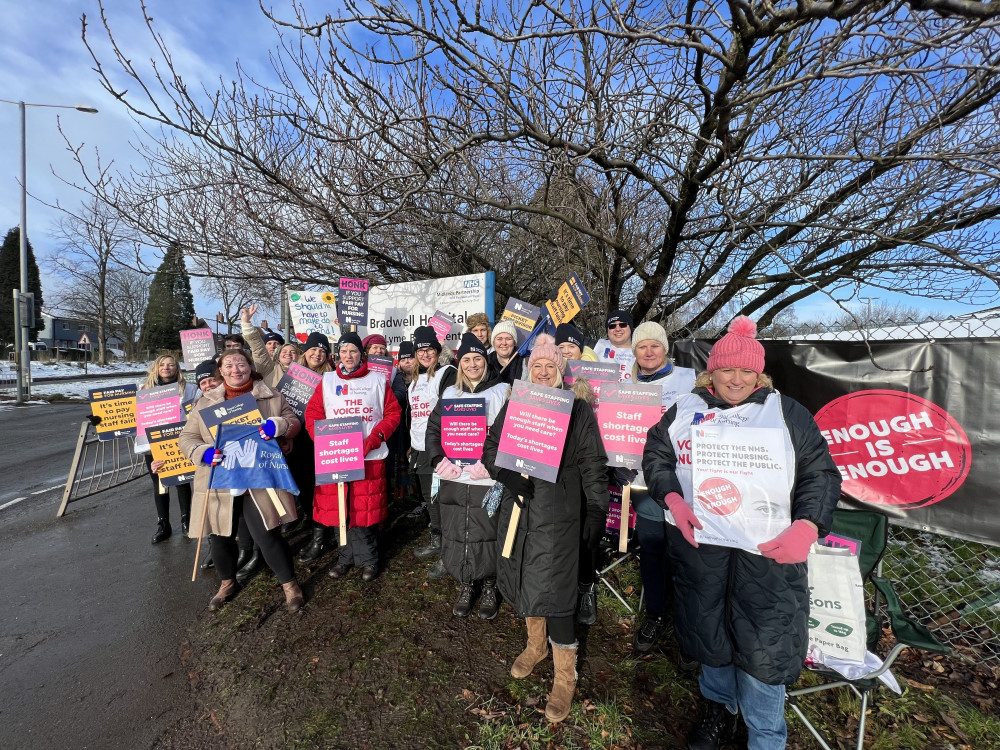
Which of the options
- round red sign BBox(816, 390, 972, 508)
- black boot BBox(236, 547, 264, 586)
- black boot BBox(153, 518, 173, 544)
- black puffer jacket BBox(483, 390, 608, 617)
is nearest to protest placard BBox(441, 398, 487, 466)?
black puffer jacket BBox(483, 390, 608, 617)

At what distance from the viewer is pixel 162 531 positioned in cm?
483

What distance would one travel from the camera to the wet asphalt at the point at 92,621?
2.54 meters

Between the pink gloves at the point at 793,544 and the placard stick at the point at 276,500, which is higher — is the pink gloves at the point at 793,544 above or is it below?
above

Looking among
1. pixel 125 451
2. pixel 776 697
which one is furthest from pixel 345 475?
pixel 125 451

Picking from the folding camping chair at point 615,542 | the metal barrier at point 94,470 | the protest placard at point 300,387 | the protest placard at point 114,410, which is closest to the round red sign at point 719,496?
the folding camping chair at point 615,542

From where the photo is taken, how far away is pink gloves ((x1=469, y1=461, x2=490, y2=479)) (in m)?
3.15

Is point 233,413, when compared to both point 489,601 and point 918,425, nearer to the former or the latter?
point 489,601

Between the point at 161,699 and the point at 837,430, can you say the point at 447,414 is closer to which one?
the point at 161,699

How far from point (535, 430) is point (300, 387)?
3.08 m

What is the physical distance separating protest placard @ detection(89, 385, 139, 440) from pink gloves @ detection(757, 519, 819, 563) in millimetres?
6537

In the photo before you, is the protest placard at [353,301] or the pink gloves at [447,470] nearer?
the pink gloves at [447,470]

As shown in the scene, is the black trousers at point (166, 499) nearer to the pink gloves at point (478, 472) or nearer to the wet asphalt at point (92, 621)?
the wet asphalt at point (92, 621)

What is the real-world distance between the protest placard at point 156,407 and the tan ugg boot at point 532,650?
4.18 m

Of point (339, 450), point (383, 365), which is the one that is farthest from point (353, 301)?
point (339, 450)
